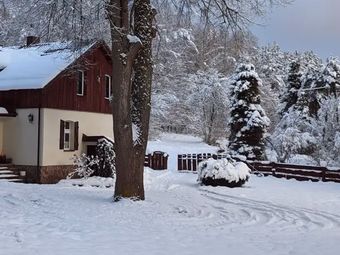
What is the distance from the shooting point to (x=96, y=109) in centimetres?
2444

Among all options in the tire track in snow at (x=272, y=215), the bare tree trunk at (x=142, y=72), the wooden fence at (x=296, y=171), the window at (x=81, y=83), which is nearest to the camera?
the tire track in snow at (x=272, y=215)

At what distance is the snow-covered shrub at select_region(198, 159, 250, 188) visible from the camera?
19.3 meters

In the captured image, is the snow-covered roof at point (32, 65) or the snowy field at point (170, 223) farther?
the snow-covered roof at point (32, 65)

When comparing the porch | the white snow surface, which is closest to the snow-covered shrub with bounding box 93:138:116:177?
the porch

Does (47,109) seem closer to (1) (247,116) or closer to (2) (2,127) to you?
(2) (2,127)

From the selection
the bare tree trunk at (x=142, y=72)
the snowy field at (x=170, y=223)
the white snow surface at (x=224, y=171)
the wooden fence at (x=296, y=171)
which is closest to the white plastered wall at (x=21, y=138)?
the snowy field at (x=170, y=223)

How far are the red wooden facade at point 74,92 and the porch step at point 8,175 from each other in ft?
8.15

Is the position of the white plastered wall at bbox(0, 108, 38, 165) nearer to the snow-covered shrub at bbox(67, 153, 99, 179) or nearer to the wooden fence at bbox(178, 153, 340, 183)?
the snow-covered shrub at bbox(67, 153, 99, 179)

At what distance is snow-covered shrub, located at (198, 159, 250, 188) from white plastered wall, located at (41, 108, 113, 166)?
6.32m

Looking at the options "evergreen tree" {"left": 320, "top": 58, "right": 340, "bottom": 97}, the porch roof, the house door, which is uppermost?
"evergreen tree" {"left": 320, "top": 58, "right": 340, "bottom": 97}

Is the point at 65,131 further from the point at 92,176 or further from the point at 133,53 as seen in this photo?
the point at 133,53

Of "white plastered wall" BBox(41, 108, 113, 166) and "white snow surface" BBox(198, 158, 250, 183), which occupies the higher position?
"white plastered wall" BBox(41, 108, 113, 166)

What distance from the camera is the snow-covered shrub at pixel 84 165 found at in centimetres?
2230

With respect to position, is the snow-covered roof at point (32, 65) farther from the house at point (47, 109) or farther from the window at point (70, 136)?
the window at point (70, 136)
